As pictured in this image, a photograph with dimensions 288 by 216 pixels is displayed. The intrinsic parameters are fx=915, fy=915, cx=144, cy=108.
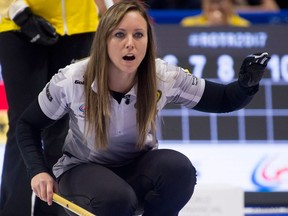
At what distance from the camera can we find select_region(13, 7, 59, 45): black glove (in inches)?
122

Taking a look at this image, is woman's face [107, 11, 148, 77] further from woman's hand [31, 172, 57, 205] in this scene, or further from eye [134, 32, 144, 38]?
woman's hand [31, 172, 57, 205]

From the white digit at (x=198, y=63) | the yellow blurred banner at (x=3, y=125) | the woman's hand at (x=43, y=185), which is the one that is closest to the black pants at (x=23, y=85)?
the woman's hand at (x=43, y=185)

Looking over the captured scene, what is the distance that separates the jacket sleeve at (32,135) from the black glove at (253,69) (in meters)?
0.61

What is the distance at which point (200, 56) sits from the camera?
182 inches

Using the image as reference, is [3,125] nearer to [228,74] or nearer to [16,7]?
[228,74]

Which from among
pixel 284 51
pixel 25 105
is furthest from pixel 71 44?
pixel 284 51

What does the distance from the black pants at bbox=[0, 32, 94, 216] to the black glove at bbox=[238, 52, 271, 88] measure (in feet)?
2.25

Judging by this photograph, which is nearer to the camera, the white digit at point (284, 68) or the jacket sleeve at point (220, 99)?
the jacket sleeve at point (220, 99)

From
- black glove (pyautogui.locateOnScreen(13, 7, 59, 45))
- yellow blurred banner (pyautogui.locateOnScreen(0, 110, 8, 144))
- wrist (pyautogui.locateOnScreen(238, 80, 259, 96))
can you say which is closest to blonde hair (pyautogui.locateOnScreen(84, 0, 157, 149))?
wrist (pyautogui.locateOnScreen(238, 80, 259, 96))

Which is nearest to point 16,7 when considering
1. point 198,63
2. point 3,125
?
point 3,125

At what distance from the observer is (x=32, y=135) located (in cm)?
282

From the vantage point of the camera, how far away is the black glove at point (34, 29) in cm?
310

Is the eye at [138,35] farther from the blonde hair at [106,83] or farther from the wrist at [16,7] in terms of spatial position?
the wrist at [16,7]

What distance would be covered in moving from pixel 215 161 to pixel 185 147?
0.16 m
